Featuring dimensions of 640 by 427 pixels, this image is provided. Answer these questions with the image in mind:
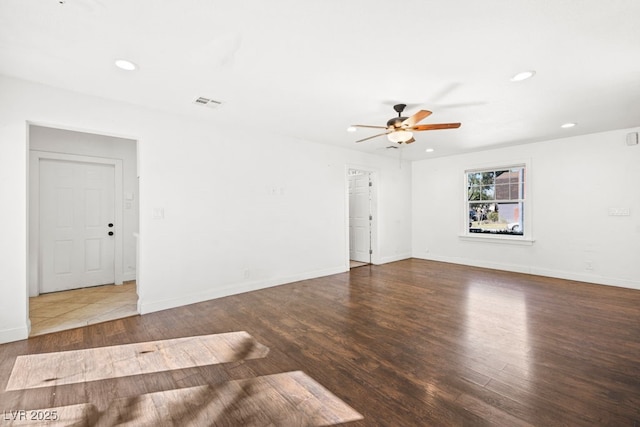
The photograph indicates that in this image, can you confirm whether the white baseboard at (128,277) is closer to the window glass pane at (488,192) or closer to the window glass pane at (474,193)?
the window glass pane at (474,193)

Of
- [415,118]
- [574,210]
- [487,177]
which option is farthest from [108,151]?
[574,210]

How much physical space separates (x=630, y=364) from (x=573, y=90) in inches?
106

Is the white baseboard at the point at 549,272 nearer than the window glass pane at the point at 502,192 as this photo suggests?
Yes

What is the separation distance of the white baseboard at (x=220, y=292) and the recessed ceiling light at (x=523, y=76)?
4023mm

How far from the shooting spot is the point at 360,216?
6.77 meters

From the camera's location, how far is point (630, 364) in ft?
7.54

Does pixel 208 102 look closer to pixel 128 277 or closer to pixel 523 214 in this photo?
pixel 128 277

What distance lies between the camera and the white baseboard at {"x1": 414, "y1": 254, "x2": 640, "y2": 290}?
4613 mm

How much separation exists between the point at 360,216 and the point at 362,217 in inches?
2.5

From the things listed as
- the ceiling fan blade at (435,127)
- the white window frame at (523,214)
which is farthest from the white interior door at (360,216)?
the ceiling fan blade at (435,127)

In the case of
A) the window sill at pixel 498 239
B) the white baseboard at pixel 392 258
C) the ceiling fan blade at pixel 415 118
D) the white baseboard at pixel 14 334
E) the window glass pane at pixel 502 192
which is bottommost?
the white baseboard at pixel 14 334

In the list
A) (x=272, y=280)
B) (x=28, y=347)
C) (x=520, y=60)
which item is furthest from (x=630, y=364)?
(x=28, y=347)

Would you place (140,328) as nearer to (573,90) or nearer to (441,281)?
(441,281)

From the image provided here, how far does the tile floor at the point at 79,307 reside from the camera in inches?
125
